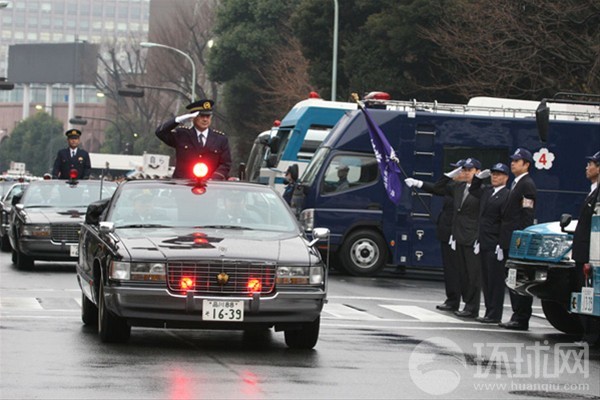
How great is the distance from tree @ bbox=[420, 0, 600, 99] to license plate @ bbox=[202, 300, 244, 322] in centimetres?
2293

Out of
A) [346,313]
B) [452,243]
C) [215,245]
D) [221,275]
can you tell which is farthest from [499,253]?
[221,275]

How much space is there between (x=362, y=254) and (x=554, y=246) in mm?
11928

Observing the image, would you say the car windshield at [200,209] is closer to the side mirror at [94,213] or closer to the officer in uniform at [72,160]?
the side mirror at [94,213]

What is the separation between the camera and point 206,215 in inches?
537

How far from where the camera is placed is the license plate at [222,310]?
12.3 meters

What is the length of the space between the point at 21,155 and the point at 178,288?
155 m

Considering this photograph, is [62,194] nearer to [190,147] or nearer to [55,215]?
[55,215]

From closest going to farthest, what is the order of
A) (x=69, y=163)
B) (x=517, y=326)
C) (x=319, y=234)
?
(x=319, y=234)
(x=517, y=326)
(x=69, y=163)

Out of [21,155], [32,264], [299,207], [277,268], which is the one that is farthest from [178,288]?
[21,155]

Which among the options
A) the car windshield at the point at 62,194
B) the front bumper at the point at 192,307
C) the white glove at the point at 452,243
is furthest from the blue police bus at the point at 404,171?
the front bumper at the point at 192,307

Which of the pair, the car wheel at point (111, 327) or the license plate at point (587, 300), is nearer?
the car wheel at point (111, 327)

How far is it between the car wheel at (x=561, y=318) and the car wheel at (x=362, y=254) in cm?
1094

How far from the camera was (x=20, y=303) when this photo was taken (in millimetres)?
17203

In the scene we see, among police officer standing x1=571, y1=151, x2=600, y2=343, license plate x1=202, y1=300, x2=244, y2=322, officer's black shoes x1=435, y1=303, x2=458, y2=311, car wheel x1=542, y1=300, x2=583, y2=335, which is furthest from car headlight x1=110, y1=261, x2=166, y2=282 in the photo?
officer's black shoes x1=435, y1=303, x2=458, y2=311
